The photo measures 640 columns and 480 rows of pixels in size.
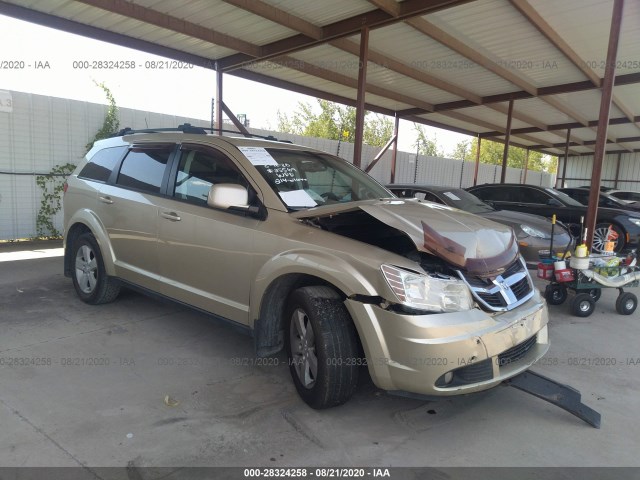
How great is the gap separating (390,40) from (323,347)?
24.8ft

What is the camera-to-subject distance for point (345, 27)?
7.94 metres

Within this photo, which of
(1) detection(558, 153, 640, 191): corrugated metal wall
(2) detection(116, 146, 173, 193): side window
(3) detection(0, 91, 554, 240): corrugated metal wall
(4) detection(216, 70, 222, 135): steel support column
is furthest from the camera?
(1) detection(558, 153, 640, 191): corrugated metal wall

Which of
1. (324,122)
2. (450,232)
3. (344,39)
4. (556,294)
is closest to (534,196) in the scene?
(556,294)

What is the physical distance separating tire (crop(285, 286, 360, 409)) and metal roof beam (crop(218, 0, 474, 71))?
18.1 ft

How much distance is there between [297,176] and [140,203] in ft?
5.10

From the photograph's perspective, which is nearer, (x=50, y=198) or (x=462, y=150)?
(x=50, y=198)

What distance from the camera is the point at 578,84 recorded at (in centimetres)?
1124

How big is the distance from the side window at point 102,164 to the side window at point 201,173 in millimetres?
1156

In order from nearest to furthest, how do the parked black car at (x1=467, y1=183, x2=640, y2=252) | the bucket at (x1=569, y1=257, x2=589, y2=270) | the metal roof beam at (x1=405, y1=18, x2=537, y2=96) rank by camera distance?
the bucket at (x1=569, y1=257, x2=589, y2=270) → the metal roof beam at (x1=405, y1=18, x2=537, y2=96) → the parked black car at (x1=467, y1=183, x2=640, y2=252)

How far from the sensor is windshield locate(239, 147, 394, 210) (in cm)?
361

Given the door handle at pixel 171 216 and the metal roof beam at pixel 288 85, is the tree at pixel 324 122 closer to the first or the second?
the metal roof beam at pixel 288 85

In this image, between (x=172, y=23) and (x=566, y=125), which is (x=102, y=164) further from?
(x=566, y=125)

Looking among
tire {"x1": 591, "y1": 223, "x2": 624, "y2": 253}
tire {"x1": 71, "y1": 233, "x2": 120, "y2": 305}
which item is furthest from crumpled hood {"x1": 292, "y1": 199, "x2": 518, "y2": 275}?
tire {"x1": 591, "y1": 223, "x2": 624, "y2": 253}

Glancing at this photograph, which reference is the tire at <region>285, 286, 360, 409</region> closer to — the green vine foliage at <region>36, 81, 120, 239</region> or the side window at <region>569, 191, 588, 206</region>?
the green vine foliage at <region>36, 81, 120, 239</region>
